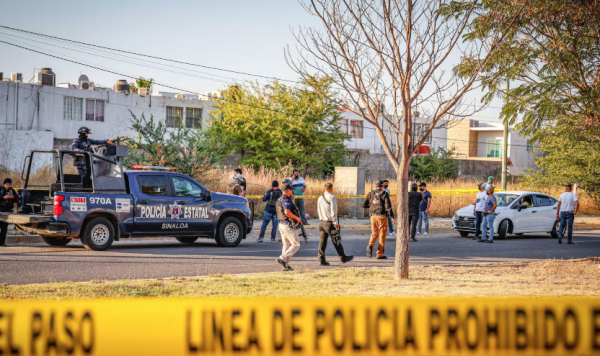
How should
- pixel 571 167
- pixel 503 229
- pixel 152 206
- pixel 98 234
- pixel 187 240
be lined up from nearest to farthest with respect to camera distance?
pixel 98 234, pixel 152 206, pixel 187 240, pixel 503 229, pixel 571 167

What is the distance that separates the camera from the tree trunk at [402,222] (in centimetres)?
982

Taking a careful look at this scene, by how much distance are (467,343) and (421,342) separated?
16.2 inches

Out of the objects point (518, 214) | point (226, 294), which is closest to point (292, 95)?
point (518, 214)

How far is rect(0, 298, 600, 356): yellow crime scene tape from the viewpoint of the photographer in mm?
3941

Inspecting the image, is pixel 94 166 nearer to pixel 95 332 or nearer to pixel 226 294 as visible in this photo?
pixel 226 294

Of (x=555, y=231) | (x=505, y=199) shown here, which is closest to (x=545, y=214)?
(x=555, y=231)

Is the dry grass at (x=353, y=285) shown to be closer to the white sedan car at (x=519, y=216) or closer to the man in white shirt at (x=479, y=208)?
the man in white shirt at (x=479, y=208)

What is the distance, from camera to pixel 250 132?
3334cm

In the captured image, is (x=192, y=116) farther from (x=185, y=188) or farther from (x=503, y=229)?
(x=185, y=188)

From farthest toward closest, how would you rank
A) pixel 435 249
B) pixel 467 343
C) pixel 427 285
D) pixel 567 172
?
pixel 567 172 < pixel 435 249 < pixel 427 285 < pixel 467 343

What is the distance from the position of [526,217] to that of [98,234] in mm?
13062

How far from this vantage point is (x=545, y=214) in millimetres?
20516

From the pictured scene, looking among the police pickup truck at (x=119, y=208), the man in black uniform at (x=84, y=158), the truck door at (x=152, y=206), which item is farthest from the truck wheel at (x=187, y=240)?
the man in black uniform at (x=84, y=158)

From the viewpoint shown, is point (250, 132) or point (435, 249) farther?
point (250, 132)
